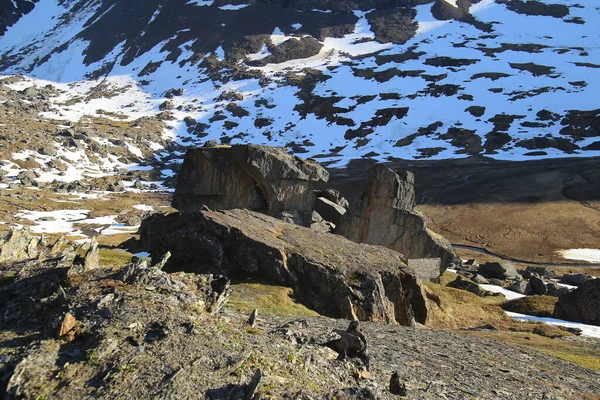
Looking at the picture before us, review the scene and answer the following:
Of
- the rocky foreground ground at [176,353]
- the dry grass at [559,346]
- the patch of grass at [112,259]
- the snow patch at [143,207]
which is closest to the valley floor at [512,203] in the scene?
the snow patch at [143,207]

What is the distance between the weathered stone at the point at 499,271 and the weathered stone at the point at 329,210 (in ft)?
60.6

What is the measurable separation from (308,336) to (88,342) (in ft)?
17.3

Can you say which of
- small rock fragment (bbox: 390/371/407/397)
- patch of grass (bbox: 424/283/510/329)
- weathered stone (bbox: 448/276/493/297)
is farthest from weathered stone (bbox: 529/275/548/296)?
small rock fragment (bbox: 390/371/407/397)

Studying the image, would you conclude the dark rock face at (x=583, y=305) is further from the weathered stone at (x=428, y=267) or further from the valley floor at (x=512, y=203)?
the valley floor at (x=512, y=203)

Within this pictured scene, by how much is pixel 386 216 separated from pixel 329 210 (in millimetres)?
7595

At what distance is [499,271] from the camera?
5159 centimetres

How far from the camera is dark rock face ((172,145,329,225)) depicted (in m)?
44.9

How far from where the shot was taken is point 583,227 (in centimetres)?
8175

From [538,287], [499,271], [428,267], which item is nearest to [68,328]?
[428,267]

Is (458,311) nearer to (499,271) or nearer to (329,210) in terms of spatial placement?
(329,210)

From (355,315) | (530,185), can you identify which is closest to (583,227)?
(530,185)

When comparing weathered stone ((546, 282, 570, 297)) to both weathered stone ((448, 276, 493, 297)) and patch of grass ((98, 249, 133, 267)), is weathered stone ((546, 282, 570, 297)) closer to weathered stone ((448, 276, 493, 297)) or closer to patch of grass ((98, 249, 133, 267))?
weathered stone ((448, 276, 493, 297))

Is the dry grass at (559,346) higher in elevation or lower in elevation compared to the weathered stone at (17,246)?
lower

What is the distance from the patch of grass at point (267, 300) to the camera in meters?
18.8
